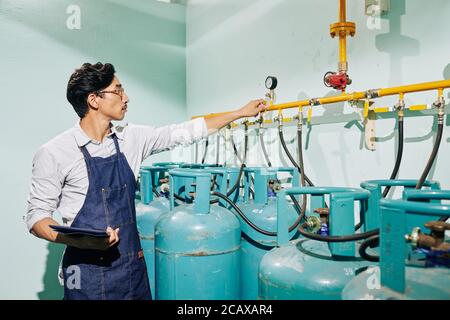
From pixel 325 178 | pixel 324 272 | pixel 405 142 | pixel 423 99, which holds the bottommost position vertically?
pixel 324 272

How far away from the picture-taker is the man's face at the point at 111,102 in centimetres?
116

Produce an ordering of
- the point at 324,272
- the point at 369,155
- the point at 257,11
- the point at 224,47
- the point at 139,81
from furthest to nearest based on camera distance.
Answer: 1. the point at 139,81
2. the point at 224,47
3. the point at 257,11
4. the point at 369,155
5. the point at 324,272

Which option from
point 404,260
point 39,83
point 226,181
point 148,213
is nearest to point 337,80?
point 226,181

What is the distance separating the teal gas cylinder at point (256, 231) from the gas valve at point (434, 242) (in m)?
0.66

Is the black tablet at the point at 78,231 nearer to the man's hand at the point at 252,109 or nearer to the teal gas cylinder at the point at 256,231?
the teal gas cylinder at the point at 256,231

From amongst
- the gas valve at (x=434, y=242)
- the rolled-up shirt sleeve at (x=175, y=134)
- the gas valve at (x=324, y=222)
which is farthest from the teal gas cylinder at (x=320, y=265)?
the rolled-up shirt sleeve at (x=175, y=134)

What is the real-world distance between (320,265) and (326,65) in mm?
935

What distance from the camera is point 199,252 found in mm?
1104

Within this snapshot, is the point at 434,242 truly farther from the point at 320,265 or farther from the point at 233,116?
the point at 233,116

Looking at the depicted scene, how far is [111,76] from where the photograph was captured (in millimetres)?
1186

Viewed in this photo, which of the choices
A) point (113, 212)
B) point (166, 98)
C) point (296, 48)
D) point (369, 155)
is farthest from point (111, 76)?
point (166, 98)

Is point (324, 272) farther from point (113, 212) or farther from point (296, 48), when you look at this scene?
point (296, 48)

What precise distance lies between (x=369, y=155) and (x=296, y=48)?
1.97ft

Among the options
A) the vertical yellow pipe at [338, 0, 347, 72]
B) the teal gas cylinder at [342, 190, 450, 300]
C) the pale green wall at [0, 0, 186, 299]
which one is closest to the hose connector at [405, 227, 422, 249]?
the teal gas cylinder at [342, 190, 450, 300]
